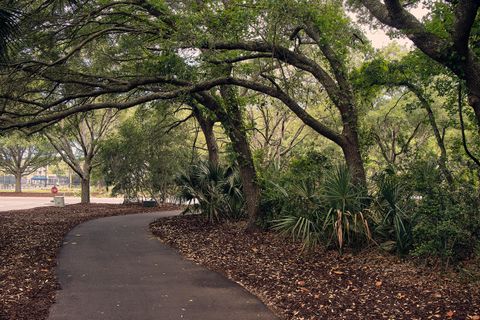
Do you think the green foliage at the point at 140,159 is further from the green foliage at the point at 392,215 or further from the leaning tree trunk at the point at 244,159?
the green foliage at the point at 392,215

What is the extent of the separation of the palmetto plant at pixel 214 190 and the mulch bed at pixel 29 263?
3.82m

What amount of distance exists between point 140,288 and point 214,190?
6.62 m

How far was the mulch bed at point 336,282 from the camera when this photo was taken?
18.1ft

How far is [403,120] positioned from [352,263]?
14.1 m

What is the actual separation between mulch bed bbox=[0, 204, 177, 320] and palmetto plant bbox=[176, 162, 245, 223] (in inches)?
150

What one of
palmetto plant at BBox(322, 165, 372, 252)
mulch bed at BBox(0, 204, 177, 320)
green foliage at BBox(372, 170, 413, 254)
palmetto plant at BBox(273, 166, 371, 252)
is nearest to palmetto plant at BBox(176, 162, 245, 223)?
mulch bed at BBox(0, 204, 177, 320)

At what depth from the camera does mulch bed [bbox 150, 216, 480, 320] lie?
5508 millimetres

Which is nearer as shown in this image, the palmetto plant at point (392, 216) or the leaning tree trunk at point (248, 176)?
the palmetto plant at point (392, 216)

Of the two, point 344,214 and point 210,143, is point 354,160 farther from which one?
point 210,143

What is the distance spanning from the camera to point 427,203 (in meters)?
6.88

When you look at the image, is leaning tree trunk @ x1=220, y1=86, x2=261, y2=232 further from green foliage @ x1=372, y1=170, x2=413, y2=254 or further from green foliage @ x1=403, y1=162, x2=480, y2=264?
green foliage @ x1=403, y1=162, x2=480, y2=264

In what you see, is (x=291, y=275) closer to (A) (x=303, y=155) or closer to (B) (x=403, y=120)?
(A) (x=303, y=155)

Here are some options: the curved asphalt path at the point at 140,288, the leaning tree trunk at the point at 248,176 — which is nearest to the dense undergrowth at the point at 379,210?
the leaning tree trunk at the point at 248,176

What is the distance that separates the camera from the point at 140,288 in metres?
6.72
